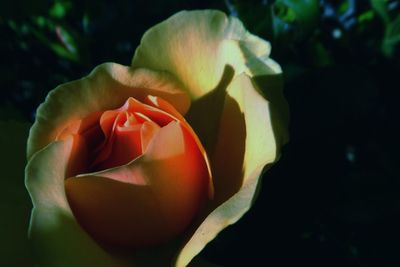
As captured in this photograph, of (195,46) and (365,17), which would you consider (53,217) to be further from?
(365,17)

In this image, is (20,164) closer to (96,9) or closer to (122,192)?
(122,192)

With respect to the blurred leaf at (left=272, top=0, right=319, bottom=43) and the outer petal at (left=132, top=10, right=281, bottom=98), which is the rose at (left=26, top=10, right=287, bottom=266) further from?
the blurred leaf at (left=272, top=0, right=319, bottom=43)

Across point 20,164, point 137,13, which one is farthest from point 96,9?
point 20,164

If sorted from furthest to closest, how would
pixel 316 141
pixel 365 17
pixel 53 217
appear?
pixel 365 17
pixel 316 141
pixel 53 217

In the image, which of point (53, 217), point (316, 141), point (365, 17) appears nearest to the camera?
point (53, 217)

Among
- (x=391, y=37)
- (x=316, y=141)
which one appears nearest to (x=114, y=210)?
(x=316, y=141)

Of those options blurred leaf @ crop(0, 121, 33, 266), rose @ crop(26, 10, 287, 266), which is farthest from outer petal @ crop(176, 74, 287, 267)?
blurred leaf @ crop(0, 121, 33, 266)
